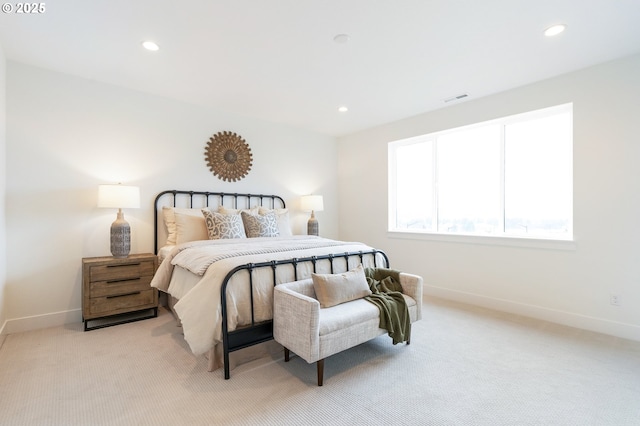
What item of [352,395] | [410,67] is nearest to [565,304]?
[352,395]

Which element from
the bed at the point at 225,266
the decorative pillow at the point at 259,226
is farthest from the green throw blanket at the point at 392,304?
the decorative pillow at the point at 259,226

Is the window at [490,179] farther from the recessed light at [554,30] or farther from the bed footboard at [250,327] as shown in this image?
the bed footboard at [250,327]

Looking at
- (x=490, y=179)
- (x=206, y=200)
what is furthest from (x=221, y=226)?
(x=490, y=179)

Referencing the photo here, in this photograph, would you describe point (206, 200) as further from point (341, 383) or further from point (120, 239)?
point (341, 383)

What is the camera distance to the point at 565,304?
10.2 feet

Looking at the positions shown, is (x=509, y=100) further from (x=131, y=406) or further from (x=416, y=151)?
(x=131, y=406)

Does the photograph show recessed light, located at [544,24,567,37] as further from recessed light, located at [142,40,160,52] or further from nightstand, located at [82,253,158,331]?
nightstand, located at [82,253,158,331]

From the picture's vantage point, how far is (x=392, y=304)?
2424 mm

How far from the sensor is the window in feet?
10.9

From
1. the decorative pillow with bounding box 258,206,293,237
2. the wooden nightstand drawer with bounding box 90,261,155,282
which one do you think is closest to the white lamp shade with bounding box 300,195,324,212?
the decorative pillow with bounding box 258,206,293,237

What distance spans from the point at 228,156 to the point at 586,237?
168 inches

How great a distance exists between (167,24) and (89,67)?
4.39ft

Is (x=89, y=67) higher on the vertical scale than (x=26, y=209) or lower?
higher

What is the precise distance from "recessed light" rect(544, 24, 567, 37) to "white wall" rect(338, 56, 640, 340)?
0.98 metres
